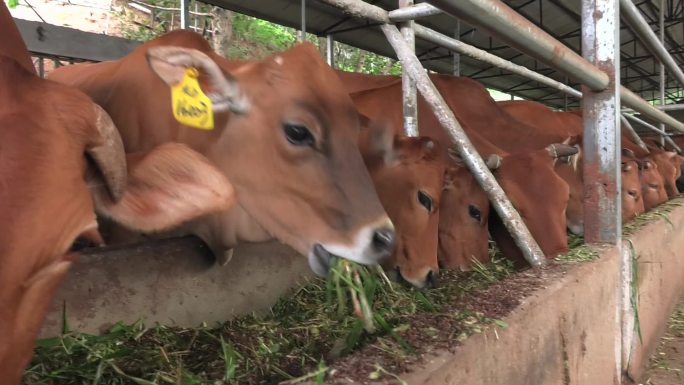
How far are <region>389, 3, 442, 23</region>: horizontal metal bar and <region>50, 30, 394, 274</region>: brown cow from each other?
87 centimetres

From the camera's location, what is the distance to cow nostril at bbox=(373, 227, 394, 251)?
2084mm

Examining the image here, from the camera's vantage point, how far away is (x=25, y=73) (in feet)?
4.21

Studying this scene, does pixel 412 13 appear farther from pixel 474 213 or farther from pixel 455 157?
pixel 474 213

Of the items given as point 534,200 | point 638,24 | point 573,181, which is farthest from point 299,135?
point 573,181

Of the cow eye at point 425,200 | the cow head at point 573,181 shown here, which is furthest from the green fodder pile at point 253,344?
the cow head at point 573,181

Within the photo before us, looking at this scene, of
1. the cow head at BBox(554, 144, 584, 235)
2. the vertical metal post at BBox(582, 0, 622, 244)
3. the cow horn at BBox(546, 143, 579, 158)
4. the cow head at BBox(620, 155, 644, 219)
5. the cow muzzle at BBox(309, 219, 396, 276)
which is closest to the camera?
the cow muzzle at BBox(309, 219, 396, 276)

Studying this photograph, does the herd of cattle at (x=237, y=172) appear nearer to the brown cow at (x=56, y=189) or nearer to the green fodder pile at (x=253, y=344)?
the brown cow at (x=56, y=189)

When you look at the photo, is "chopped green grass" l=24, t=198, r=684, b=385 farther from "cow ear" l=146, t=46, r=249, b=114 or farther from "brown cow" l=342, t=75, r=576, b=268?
"brown cow" l=342, t=75, r=576, b=268

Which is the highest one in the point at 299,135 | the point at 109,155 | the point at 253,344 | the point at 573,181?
the point at 299,135

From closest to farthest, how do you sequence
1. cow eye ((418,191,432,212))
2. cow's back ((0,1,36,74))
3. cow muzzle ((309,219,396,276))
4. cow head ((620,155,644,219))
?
cow's back ((0,1,36,74))
cow muzzle ((309,219,396,276))
cow eye ((418,191,432,212))
cow head ((620,155,644,219))

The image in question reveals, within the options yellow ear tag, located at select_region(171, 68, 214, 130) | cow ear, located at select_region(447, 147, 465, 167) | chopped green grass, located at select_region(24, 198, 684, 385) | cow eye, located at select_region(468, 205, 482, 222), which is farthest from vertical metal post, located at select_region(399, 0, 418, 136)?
yellow ear tag, located at select_region(171, 68, 214, 130)

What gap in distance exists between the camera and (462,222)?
3.52 metres

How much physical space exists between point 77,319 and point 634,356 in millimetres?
3012

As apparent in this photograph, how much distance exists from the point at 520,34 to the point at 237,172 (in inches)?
47.4
